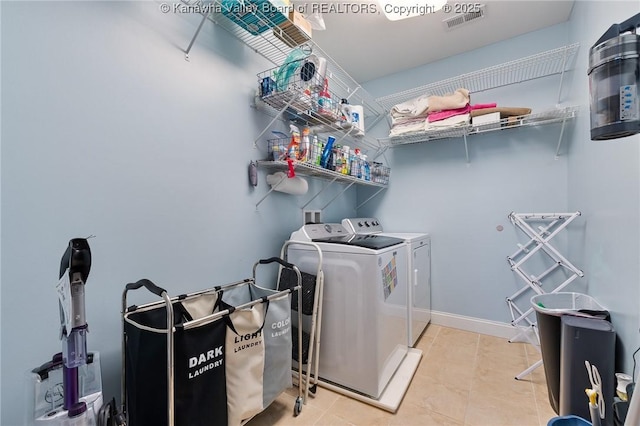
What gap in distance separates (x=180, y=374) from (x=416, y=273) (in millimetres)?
1863

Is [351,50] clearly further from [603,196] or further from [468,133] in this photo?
[603,196]

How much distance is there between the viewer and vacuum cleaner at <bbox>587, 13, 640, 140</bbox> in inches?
27.3

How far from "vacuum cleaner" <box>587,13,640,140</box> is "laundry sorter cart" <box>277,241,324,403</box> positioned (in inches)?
50.4

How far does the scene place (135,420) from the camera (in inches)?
39.2

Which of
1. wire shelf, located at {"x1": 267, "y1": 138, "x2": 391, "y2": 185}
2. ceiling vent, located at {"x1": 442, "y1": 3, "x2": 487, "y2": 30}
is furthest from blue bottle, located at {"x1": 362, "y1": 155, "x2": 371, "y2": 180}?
ceiling vent, located at {"x1": 442, "y1": 3, "x2": 487, "y2": 30}

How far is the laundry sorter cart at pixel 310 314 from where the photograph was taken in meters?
1.64

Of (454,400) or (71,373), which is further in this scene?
(454,400)

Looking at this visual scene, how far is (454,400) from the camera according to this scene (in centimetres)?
165

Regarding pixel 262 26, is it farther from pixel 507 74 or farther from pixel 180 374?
pixel 507 74

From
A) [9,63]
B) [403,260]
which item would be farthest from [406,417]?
[9,63]

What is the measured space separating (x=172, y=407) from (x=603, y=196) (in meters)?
2.27

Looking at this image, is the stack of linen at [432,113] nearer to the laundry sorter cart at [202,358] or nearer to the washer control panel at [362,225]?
the washer control panel at [362,225]

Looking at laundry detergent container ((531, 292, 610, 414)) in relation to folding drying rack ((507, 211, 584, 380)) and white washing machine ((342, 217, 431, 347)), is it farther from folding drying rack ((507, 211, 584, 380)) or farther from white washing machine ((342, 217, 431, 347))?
white washing machine ((342, 217, 431, 347))

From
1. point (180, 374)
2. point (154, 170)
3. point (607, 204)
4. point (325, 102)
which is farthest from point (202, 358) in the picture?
point (607, 204)
